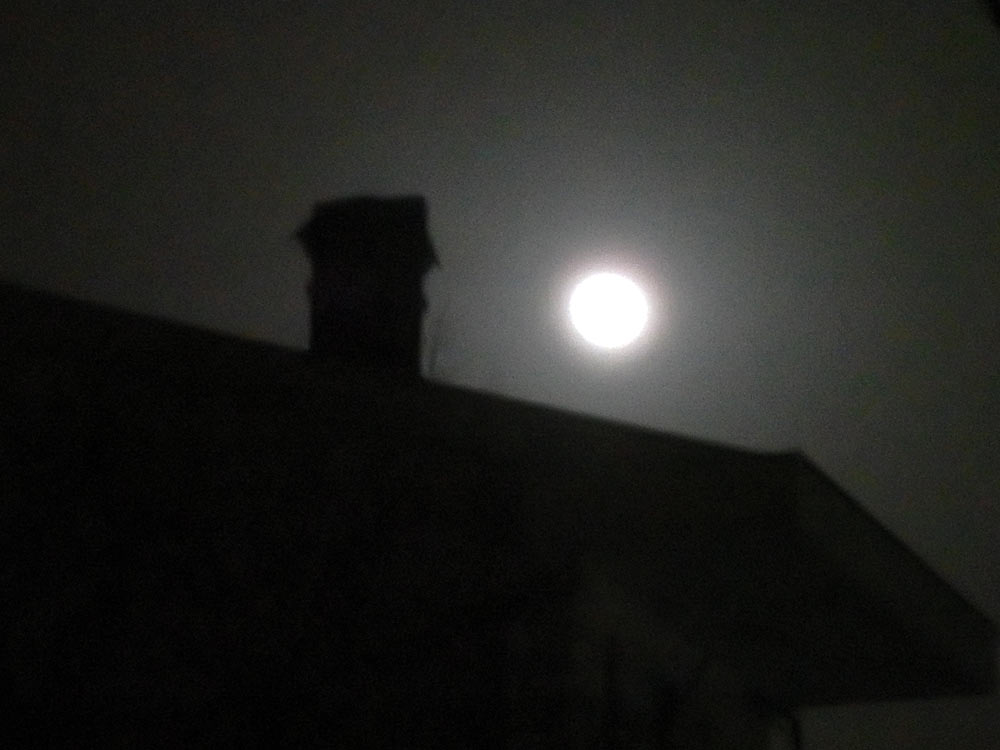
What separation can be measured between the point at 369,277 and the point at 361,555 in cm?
146

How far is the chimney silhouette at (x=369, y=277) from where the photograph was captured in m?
4.06

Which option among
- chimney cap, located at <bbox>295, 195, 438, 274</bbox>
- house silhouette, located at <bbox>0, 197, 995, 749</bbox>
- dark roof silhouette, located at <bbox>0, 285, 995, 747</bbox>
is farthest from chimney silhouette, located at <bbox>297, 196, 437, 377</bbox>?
dark roof silhouette, located at <bbox>0, 285, 995, 747</bbox>

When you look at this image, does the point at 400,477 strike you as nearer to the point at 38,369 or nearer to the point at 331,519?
the point at 331,519

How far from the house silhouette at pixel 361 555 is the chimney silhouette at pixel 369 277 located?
0.45 ft

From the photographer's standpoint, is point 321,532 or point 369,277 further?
point 369,277

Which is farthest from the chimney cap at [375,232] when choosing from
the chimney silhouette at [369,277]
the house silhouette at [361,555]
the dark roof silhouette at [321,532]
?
the dark roof silhouette at [321,532]

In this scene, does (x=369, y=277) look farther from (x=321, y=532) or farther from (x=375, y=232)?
(x=321, y=532)

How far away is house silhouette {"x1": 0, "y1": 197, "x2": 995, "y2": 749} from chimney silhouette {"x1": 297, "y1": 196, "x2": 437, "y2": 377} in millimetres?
137

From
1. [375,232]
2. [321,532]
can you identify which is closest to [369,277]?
[375,232]

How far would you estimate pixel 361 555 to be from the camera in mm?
3154

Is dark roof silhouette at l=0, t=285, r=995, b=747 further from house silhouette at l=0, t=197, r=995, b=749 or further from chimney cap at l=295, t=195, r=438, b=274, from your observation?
chimney cap at l=295, t=195, r=438, b=274

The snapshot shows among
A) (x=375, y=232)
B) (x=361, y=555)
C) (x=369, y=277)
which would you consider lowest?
(x=361, y=555)

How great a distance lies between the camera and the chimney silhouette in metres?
4.06

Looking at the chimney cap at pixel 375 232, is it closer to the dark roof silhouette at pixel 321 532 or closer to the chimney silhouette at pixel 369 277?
→ the chimney silhouette at pixel 369 277
